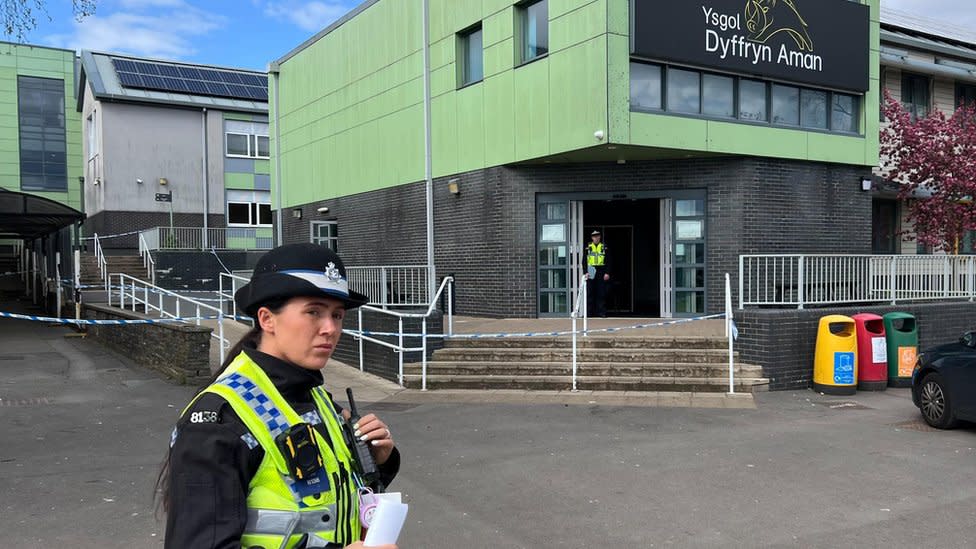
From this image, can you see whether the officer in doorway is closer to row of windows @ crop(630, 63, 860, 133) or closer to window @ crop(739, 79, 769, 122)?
row of windows @ crop(630, 63, 860, 133)

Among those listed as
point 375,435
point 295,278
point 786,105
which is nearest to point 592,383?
point 786,105

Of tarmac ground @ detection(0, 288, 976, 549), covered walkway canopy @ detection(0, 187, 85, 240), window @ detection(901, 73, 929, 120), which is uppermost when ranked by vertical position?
window @ detection(901, 73, 929, 120)

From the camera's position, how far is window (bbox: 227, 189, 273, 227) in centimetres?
3400

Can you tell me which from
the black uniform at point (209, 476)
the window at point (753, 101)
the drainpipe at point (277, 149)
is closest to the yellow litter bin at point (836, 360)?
the window at point (753, 101)

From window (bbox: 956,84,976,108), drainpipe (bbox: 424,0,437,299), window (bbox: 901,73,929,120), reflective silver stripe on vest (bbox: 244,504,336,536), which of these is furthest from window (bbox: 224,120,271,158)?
reflective silver stripe on vest (bbox: 244,504,336,536)

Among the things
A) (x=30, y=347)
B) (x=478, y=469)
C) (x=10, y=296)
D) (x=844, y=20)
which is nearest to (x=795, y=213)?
(x=844, y=20)

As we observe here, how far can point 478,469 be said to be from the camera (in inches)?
270

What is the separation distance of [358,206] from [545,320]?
298 inches

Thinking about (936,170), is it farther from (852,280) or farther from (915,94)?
(852,280)

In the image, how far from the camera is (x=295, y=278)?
1955mm

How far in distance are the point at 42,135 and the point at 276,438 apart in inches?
1778

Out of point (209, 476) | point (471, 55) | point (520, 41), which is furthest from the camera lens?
point (471, 55)

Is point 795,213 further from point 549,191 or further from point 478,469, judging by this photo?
point 478,469

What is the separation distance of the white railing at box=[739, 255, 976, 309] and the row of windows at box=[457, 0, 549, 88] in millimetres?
5684
